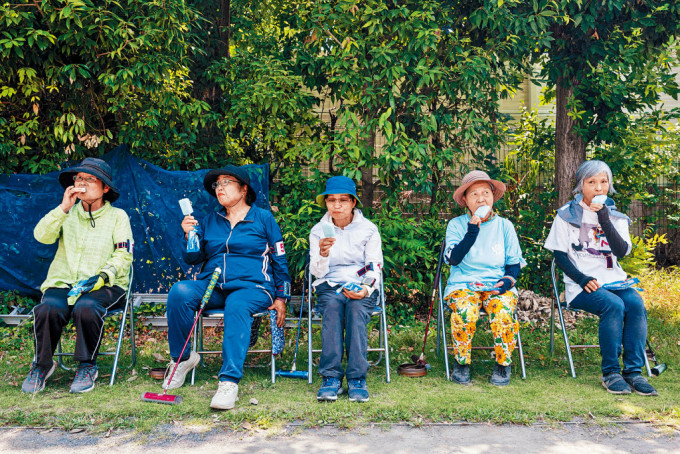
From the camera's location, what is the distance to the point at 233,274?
441 cm

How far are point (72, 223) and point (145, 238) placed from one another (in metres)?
1.14

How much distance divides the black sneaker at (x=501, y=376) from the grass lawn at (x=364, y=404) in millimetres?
56

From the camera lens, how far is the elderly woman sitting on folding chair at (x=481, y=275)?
434 cm

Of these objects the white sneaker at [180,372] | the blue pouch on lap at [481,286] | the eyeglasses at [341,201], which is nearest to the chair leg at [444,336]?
the blue pouch on lap at [481,286]

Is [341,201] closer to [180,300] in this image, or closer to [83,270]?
[180,300]

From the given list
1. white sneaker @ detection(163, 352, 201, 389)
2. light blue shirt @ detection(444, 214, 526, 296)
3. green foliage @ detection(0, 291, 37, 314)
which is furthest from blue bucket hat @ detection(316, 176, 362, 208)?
green foliage @ detection(0, 291, 37, 314)

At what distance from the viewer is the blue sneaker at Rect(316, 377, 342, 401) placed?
153 inches

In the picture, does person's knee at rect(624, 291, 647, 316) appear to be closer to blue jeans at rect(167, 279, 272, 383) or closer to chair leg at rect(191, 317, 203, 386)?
blue jeans at rect(167, 279, 272, 383)

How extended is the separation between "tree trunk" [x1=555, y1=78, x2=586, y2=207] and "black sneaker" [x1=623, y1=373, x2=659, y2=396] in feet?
8.59

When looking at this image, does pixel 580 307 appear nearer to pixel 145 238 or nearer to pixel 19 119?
pixel 145 238

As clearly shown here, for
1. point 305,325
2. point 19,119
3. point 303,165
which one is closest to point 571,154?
point 303,165

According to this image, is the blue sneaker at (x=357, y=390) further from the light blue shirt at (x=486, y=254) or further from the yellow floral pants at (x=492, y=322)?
the light blue shirt at (x=486, y=254)

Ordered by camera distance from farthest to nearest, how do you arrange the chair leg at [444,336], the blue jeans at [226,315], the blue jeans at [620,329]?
the chair leg at [444,336] → the blue jeans at [620,329] → the blue jeans at [226,315]

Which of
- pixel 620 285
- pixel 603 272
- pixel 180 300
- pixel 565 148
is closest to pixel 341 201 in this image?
pixel 180 300
